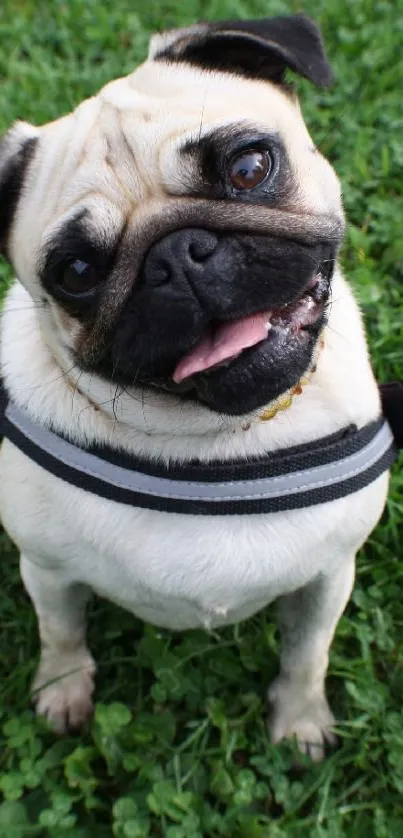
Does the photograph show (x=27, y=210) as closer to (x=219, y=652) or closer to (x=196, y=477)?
(x=196, y=477)

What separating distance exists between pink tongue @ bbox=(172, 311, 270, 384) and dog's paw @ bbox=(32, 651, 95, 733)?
1.23m

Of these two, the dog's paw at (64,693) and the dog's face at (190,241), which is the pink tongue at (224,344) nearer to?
the dog's face at (190,241)

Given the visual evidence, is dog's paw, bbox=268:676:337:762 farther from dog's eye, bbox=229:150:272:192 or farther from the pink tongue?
dog's eye, bbox=229:150:272:192

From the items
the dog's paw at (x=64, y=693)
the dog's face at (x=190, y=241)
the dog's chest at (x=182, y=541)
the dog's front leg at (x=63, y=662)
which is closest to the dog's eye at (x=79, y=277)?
the dog's face at (x=190, y=241)

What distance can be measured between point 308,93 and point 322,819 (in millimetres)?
2874

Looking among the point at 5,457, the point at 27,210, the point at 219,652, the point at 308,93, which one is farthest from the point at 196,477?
the point at 308,93

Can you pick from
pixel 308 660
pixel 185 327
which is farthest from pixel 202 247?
pixel 308 660

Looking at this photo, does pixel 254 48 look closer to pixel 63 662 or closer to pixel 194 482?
pixel 194 482

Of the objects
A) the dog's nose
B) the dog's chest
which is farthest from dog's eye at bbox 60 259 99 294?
the dog's chest

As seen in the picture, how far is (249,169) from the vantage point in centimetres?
168

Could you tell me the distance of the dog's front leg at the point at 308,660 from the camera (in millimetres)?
2213

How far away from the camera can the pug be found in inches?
64.7

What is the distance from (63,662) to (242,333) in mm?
1320

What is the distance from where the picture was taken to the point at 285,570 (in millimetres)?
1950
